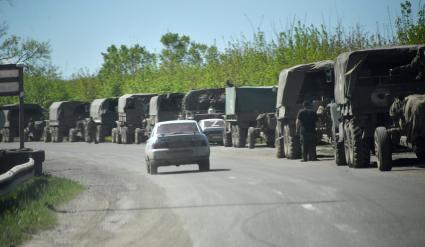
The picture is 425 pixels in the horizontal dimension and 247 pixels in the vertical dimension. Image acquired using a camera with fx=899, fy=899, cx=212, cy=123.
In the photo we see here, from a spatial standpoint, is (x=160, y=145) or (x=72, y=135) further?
(x=72, y=135)

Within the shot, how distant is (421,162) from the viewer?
2419 centimetres

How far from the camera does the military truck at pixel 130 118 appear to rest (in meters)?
57.2

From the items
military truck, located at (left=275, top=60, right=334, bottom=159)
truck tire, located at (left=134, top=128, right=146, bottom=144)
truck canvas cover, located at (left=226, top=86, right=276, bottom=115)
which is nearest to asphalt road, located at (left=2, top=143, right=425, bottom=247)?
military truck, located at (left=275, top=60, right=334, bottom=159)

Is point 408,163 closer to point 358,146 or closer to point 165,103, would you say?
point 358,146

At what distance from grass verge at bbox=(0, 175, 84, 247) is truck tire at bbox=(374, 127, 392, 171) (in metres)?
7.11

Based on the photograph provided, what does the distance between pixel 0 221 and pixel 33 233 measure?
→ 1164mm

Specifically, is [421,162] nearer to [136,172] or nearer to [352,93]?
[352,93]

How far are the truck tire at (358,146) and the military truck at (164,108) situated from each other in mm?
30941

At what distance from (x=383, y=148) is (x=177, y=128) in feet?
22.4

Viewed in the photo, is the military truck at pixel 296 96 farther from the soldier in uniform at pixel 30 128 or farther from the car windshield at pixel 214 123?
the soldier in uniform at pixel 30 128

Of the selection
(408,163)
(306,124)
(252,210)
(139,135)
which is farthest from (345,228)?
(139,135)

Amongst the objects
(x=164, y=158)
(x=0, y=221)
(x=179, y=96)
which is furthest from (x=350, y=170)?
(x=179, y=96)

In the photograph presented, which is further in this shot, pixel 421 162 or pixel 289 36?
pixel 289 36

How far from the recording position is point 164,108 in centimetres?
5422
